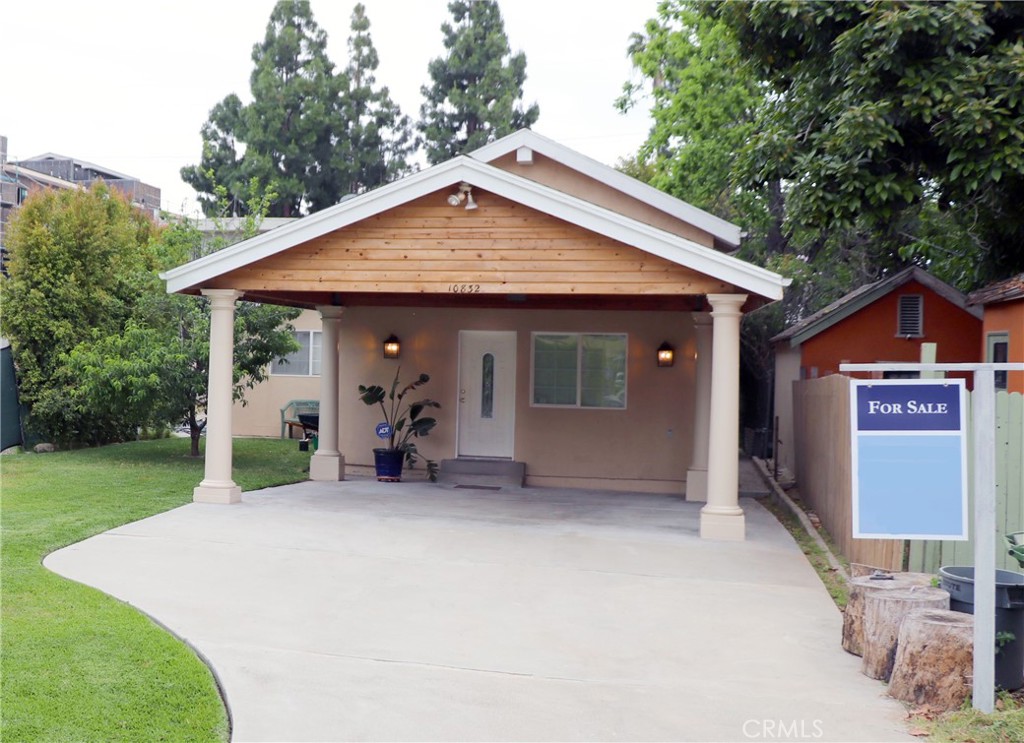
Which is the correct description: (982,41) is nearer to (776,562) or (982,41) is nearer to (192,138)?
(776,562)

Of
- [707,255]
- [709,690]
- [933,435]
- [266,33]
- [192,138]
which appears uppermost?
[266,33]

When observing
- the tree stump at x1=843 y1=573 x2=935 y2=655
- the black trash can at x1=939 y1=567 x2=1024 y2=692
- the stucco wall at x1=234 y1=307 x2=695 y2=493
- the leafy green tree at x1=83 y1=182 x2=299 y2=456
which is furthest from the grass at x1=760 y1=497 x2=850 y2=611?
the leafy green tree at x1=83 y1=182 x2=299 y2=456

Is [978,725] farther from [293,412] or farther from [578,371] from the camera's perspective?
[293,412]

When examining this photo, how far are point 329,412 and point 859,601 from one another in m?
9.63

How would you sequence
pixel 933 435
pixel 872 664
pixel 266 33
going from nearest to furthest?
pixel 933 435 → pixel 872 664 → pixel 266 33

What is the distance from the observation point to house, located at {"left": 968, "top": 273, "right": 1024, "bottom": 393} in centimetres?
977

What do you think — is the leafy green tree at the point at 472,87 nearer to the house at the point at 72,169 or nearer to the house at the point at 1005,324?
the house at the point at 1005,324

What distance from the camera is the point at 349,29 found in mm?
36906

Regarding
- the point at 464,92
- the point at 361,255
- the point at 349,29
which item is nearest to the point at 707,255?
the point at 361,255

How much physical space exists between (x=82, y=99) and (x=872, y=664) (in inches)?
661

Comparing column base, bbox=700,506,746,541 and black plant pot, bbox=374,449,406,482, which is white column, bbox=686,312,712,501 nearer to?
column base, bbox=700,506,746,541

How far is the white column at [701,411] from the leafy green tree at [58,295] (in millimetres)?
9085

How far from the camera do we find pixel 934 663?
5.05 m

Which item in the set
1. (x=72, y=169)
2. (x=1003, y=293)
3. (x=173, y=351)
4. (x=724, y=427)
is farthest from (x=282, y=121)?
(x=72, y=169)
